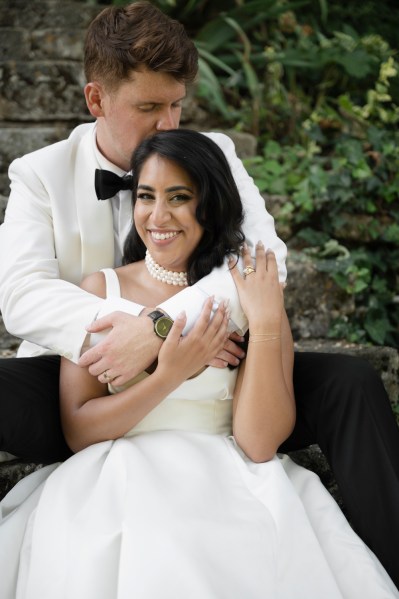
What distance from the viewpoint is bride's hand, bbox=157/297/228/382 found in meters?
2.35

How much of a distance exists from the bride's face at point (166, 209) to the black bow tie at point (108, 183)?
18cm

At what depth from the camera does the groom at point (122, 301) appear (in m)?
2.41

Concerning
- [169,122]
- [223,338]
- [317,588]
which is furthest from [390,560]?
[169,122]

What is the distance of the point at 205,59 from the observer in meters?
5.57

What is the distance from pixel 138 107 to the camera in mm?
2816

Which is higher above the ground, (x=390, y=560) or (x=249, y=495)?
(x=249, y=495)

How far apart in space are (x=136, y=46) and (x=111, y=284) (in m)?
0.81

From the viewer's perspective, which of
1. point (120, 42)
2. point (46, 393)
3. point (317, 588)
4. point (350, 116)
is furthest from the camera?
point (350, 116)

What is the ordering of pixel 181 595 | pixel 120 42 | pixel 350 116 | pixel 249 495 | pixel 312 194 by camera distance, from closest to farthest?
pixel 181 595 → pixel 249 495 → pixel 120 42 → pixel 312 194 → pixel 350 116

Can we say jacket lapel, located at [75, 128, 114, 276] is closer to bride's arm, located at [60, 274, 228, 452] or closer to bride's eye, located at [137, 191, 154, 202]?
bride's eye, located at [137, 191, 154, 202]

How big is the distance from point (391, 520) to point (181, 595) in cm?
73

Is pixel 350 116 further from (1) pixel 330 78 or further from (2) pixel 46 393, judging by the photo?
(2) pixel 46 393

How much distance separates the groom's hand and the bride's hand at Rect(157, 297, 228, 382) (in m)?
0.05

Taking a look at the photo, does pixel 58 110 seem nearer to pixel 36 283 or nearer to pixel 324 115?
pixel 324 115
